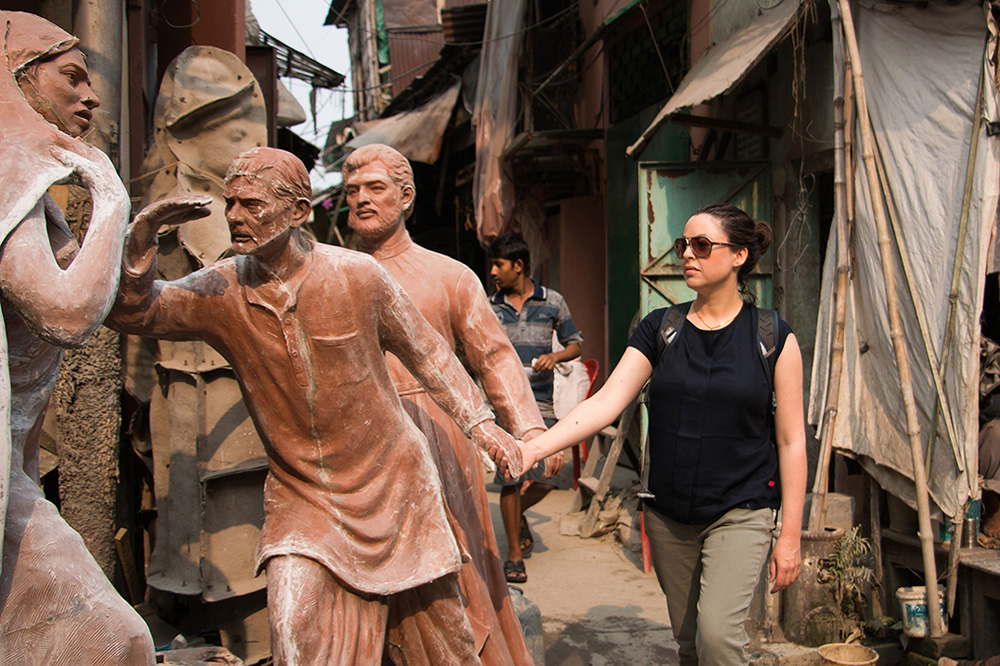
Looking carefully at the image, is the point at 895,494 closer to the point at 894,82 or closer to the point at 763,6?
the point at 894,82

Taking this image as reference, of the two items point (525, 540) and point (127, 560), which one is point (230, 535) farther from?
point (525, 540)


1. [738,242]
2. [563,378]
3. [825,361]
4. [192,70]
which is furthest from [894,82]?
[192,70]

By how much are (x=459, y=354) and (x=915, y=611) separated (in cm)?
258

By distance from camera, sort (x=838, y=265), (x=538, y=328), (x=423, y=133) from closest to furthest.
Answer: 1. (x=838, y=265)
2. (x=538, y=328)
3. (x=423, y=133)

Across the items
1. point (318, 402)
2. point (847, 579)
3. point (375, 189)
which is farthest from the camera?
point (847, 579)

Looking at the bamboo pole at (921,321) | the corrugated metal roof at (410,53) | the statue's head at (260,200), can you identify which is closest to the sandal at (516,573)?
the bamboo pole at (921,321)

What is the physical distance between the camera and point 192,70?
200 inches

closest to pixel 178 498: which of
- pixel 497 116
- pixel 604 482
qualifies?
pixel 604 482

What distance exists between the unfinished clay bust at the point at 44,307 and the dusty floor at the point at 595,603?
2.84 m

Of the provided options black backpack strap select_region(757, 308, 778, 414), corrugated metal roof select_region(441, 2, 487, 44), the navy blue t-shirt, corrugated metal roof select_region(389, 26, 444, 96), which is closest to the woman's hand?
the navy blue t-shirt

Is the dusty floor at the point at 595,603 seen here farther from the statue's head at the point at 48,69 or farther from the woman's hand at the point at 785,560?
the statue's head at the point at 48,69

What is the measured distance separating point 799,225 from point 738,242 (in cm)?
407

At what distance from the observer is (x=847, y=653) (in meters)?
4.21

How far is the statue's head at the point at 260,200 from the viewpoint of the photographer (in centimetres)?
257
